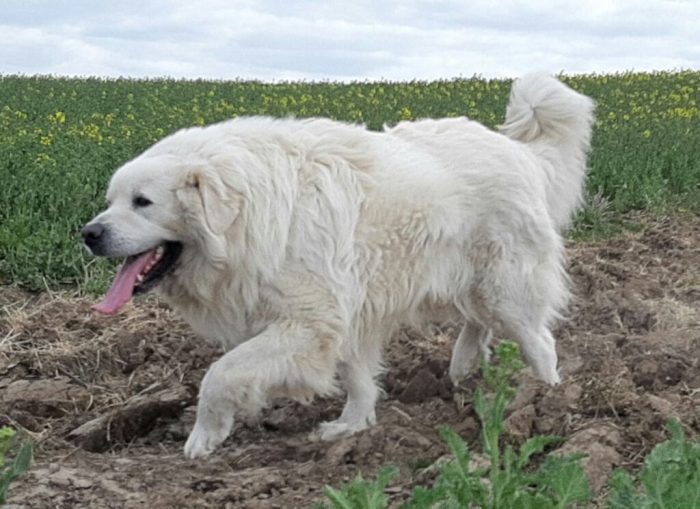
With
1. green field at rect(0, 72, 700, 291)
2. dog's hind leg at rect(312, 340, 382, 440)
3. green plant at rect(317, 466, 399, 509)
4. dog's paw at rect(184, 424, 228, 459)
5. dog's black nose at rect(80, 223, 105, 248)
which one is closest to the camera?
green plant at rect(317, 466, 399, 509)

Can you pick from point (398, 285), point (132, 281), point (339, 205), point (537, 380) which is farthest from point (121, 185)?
point (537, 380)

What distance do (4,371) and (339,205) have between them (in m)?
2.58

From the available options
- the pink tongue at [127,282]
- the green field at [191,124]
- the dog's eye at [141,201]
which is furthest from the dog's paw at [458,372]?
the green field at [191,124]

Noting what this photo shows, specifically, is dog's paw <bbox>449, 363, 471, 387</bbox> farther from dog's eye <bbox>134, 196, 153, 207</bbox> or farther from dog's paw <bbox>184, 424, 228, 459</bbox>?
dog's eye <bbox>134, 196, 153, 207</bbox>

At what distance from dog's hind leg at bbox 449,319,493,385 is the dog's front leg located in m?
1.12

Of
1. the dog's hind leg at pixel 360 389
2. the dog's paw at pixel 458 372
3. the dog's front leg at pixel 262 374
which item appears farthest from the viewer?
the dog's paw at pixel 458 372

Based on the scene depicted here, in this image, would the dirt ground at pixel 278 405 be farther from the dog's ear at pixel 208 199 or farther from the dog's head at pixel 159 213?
the dog's ear at pixel 208 199

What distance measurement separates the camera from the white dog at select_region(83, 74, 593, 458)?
5.05m

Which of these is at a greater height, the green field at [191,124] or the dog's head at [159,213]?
the dog's head at [159,213]

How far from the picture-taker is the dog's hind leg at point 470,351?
6.18 meters

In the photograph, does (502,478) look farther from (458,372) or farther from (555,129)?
(555,129)

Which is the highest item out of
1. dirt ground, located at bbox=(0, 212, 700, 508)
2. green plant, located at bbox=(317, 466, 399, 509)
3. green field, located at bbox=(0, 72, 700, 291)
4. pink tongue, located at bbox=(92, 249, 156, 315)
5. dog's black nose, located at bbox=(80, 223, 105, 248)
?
dog's black nose, located at bbox=(80, 223, 105, 248)

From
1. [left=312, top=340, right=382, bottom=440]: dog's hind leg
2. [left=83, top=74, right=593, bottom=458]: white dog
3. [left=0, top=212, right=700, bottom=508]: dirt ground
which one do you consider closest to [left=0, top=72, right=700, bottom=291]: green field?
[left=0, top=212, right=700, bottom=508]: dirt ground

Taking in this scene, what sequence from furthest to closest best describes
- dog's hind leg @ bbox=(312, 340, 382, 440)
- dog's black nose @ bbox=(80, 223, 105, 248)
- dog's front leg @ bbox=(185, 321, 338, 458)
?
dog's hind leg @ bbox=(312, 340, 382, 440), dog's front leg @ bbox=(185, 321, 338, 458), dog's black nose @ bbox=(80, 223, 105, 248)
